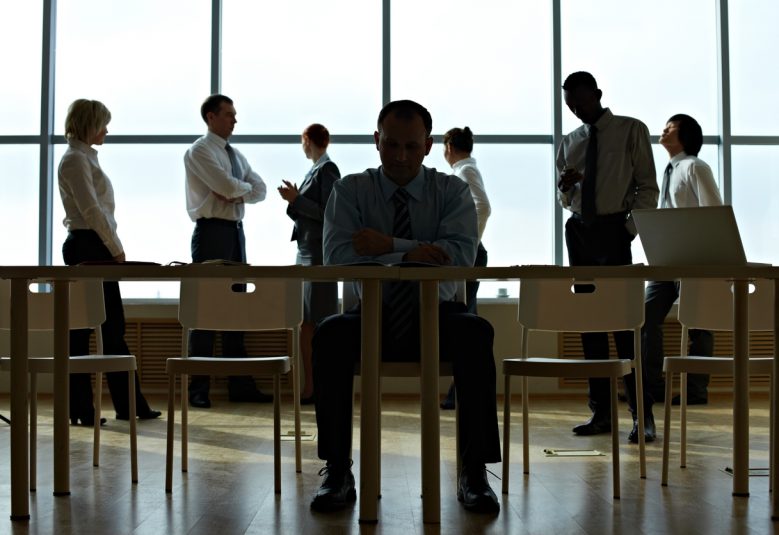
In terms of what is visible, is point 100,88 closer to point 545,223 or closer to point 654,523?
point 545,223

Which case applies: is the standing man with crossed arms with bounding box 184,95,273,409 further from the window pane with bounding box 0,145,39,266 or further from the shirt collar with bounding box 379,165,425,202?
the shirt collar with bounding box 379,165,425,202

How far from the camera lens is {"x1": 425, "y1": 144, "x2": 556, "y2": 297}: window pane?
252 inches

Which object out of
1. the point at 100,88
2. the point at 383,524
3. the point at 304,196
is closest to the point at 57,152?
the point at 100,88

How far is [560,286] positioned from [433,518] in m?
1.11

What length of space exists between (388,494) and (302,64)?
4.15m

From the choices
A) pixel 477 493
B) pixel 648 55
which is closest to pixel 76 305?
pixel 477 493

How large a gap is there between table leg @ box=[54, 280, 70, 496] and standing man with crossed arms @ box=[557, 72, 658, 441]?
2.22 meters

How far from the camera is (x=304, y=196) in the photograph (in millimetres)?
5207

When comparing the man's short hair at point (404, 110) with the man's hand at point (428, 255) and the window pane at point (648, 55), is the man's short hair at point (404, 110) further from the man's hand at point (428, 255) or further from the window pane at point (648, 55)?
the window pane at point (648, 55)

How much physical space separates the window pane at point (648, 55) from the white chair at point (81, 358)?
12.6ft

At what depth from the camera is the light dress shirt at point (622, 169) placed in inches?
166

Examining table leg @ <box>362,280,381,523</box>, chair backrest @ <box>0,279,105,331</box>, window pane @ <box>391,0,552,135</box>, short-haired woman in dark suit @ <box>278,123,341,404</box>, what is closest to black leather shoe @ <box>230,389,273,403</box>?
short-haired woman in dark suit @ <box>278,123,341,404</box>

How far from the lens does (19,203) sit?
20.9ft

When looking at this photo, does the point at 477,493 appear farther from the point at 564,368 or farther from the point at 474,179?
the point at 474,179
